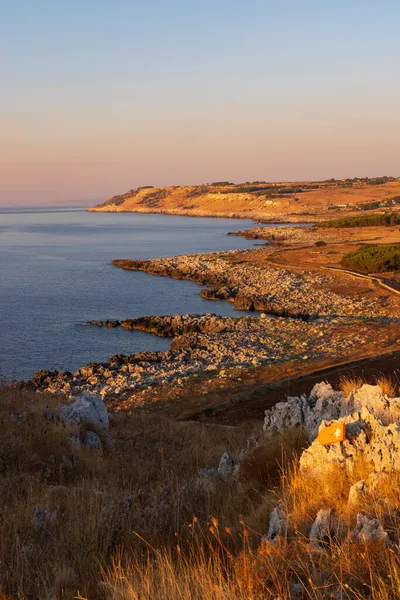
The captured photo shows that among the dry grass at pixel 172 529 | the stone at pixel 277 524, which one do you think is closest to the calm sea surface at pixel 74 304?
the dry grass at pixel 172 529

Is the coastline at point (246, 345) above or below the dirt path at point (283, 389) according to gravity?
below

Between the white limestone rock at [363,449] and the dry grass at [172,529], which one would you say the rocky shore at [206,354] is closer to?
the dry grass at [172,529]

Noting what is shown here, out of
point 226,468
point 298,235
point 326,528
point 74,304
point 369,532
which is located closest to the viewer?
point 369,532

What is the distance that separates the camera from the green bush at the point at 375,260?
52906 mm

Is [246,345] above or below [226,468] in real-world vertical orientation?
below

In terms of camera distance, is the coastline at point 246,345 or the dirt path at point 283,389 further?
the coastline at point 246,345

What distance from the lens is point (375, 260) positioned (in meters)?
53.4

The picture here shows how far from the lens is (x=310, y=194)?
183125mm

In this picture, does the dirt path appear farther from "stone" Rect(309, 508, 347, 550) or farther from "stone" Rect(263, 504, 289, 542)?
"stone" Rect(309, 508, 347, 550)

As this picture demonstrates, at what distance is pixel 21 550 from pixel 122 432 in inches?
309

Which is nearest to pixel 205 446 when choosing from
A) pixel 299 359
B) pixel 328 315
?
pixel 299 359

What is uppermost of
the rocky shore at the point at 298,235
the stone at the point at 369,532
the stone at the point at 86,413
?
the rocky shore at the point at 298,235

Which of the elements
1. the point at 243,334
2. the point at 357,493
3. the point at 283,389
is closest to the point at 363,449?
the point at 357,493

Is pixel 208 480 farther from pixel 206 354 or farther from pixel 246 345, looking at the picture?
pixel 246 345
